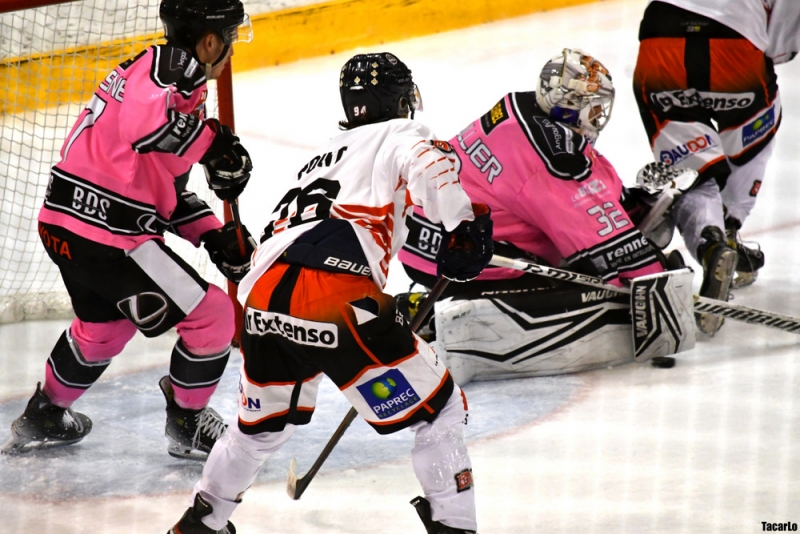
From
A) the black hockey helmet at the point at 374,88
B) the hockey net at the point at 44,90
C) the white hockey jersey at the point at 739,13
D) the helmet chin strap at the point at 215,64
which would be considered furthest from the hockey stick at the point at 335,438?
the white hockey jersey at the point at 739,13

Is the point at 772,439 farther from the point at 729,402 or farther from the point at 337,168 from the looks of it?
the point at 337,168

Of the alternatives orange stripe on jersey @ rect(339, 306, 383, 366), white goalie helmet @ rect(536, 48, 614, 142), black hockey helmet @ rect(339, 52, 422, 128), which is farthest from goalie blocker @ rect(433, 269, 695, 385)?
orange stripe on jersey @ rect(339, 306, 383, 366)

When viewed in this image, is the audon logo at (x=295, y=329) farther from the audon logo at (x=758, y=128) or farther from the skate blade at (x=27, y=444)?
the audon logo at (x=758, y=128)

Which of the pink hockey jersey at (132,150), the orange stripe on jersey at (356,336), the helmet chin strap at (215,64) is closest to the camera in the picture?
the orange stripe on jersey at (356,336)

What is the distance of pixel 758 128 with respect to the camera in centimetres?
438

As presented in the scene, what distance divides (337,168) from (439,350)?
4.00ft

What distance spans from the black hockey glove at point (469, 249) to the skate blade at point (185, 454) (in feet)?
3.35

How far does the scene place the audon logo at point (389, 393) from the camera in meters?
2.28

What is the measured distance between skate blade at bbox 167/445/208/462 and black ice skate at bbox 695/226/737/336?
172 cm

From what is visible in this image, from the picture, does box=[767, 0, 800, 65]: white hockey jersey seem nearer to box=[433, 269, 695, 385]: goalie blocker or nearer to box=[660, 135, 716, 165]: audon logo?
box=[660, 135, 716, 165]: audon logo

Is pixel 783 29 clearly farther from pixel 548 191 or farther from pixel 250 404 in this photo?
pixel 250 404

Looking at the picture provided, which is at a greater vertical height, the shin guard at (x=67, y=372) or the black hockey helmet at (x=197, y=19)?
the black hockey helmet at (x=197, y=19)

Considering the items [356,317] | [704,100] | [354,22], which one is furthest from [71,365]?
[354,22]

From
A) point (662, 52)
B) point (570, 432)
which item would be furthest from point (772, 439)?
point (662, 52)
